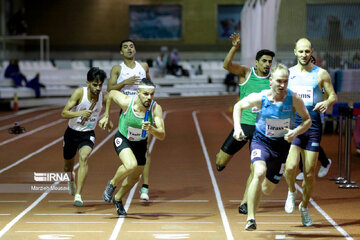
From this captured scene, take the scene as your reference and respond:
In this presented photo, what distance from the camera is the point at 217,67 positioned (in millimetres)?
35938

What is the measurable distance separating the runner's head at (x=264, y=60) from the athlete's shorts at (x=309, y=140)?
97cm

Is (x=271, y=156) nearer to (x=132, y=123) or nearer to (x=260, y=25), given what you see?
(x=132, y=123)

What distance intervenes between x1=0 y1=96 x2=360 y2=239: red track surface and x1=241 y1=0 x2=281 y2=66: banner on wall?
10.3 feet

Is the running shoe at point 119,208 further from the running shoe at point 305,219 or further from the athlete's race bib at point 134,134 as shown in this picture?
the running shoe at point 305,219

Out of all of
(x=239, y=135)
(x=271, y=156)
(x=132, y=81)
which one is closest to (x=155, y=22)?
(x=132, y=81)

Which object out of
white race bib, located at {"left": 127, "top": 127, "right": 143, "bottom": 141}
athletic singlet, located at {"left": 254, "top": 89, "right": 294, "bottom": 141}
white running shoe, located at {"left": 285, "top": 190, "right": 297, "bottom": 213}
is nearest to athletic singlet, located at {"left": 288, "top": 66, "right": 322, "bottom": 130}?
athletic singlet, located at {"left": 254, "top": 89, "right": 294, "bottom": 141}

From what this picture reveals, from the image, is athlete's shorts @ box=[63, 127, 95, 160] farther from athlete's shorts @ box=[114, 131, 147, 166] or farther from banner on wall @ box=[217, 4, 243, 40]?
banner on wall @ box=[217, 4, 243, 40]

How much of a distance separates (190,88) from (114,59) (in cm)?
688

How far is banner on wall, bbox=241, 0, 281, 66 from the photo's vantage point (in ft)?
54.4

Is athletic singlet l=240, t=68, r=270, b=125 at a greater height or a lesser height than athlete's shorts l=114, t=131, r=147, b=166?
greater

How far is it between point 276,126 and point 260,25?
13.1 m

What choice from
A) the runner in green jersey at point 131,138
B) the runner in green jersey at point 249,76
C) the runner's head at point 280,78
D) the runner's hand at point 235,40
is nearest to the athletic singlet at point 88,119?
the runner in green jersey at point 131,138

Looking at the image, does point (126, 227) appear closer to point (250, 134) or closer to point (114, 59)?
point (250, 134)

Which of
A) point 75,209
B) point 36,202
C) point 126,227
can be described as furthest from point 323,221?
point 36,202
